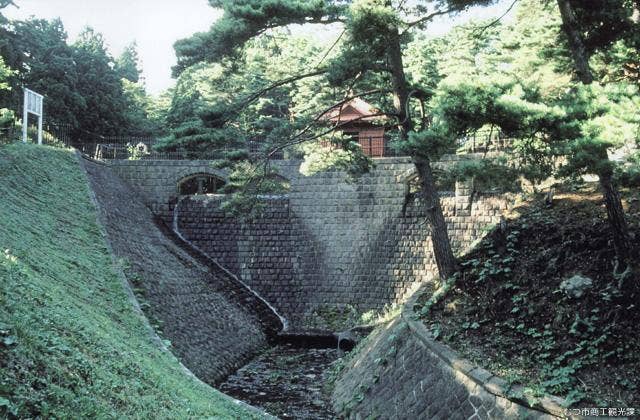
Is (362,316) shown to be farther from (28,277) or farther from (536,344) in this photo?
(28,277)

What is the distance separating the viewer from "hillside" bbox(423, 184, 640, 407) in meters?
6.10

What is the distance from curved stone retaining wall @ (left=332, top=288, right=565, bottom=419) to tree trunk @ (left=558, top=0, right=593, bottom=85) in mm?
4157

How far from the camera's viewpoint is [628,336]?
21.1ft

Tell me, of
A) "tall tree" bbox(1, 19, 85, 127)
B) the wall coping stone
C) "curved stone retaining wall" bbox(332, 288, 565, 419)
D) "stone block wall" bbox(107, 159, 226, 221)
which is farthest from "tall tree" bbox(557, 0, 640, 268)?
"tall tree" bbox(1, 19, 85, 127)

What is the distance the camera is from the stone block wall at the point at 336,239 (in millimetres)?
15008

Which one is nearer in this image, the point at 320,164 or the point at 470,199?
the point at 320,164

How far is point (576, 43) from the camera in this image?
7355 mm

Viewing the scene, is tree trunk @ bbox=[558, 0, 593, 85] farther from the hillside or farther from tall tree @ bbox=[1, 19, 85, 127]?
tall tree @ bbox=[1, 19, 85, 127]

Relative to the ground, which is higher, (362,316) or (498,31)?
(498,31)

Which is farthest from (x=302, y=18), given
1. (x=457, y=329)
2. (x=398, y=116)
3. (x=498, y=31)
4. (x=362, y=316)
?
(x=498, y=31)

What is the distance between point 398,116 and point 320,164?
1.93m

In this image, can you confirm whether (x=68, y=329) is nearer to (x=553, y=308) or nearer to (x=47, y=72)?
(x=553, y=308)

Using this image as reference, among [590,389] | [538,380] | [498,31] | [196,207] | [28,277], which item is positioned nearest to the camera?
[590,389]

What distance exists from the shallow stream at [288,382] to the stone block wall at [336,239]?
6.71 ft
